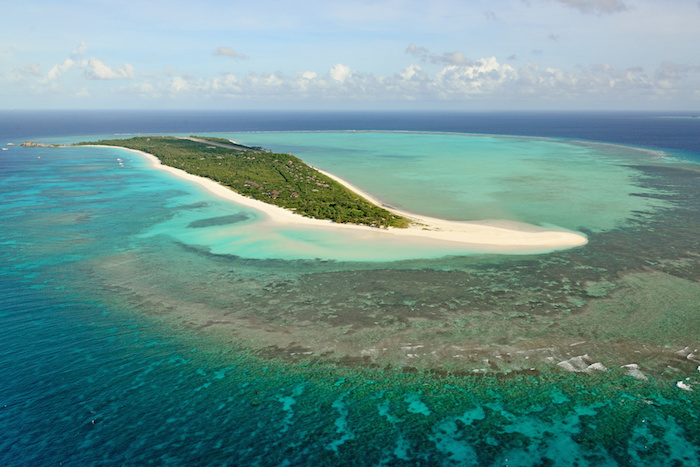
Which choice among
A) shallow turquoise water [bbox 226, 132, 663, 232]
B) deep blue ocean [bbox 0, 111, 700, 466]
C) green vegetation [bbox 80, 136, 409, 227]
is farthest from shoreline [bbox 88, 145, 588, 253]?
shallow turquoise water [bbox 226, 132, 663, 232]

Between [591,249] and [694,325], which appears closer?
[694,325]

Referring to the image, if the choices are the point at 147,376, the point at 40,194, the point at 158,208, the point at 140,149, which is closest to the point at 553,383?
the point at 147,376

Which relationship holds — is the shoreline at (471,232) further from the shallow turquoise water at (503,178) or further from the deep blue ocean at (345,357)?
the shallow turquoise water at (503,178)

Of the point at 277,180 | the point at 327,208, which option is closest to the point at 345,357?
the point at 327,208

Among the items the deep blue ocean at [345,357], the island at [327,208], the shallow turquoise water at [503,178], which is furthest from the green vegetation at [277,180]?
the deep blue ocean at [345,357]

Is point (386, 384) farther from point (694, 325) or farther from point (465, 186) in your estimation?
point (465, 186)

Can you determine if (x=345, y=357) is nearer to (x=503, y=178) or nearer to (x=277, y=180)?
(x=277, y=180)
